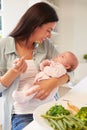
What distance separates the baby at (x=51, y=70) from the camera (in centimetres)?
104

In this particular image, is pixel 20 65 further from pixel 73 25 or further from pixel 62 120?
pixel 73 25

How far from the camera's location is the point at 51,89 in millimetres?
1081

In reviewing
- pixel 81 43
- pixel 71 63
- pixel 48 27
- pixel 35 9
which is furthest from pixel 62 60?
pixel 81 43

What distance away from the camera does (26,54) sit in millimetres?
1207

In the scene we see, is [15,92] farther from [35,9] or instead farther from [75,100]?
[35,9]

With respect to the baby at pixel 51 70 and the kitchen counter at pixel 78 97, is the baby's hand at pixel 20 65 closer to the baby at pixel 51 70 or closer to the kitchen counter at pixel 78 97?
the baby at pixel 51 70

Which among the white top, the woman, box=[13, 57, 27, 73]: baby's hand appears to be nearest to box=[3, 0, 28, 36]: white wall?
the woman

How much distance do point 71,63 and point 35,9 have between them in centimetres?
35

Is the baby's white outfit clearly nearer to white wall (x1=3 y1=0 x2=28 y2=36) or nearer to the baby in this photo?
the baby

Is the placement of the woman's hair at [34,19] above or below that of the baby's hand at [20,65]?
above

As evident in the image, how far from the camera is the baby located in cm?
104

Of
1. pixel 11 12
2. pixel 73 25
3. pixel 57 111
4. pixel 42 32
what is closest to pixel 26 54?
pixel 42 32

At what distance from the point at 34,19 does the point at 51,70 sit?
0.91 feet

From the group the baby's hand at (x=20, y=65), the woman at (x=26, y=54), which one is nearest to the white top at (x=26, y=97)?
the woman at (x=26, y=54)
